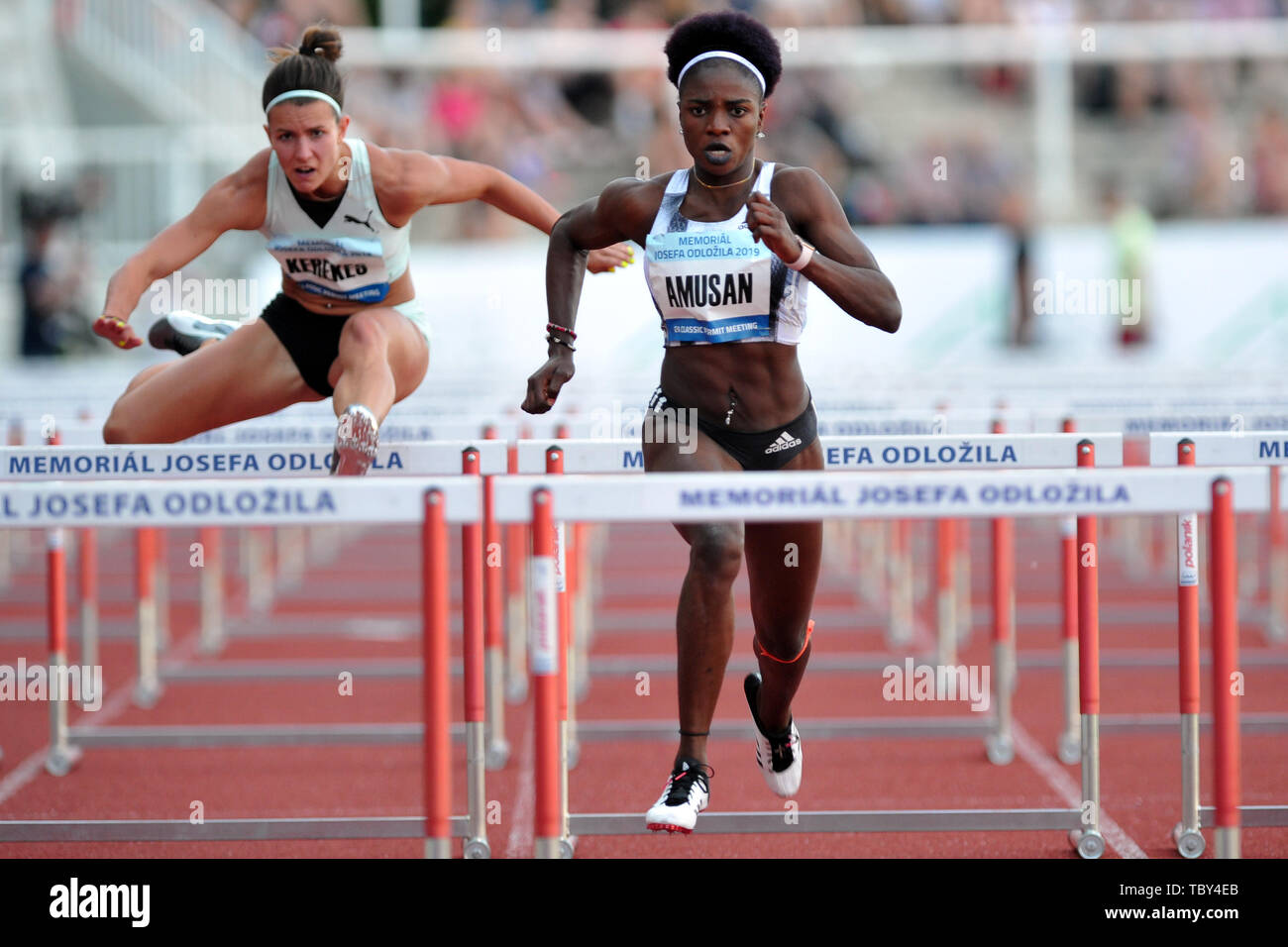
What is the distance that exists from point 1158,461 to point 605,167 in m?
13.6

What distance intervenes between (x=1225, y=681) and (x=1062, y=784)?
108 inches

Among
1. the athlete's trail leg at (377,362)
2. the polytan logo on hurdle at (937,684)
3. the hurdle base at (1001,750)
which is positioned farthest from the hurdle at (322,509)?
the polytan logo on hurdle at (937,684)

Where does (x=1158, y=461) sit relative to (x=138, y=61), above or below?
below

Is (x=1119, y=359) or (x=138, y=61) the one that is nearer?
(x=1119, y=359)

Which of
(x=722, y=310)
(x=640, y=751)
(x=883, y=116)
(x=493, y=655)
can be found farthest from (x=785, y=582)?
(x=883, y=116)

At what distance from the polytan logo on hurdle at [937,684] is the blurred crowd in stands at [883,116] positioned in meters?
9.16

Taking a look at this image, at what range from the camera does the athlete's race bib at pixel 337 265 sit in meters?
5.39

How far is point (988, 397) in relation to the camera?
9531mm

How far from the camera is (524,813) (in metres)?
6.13

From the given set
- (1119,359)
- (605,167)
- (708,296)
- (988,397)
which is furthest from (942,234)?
(708,296)

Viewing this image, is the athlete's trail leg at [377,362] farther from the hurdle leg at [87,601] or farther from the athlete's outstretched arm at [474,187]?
the hurdle leg at [87,601]

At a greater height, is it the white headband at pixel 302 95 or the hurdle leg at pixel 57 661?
the white headband at pixel 302 95
